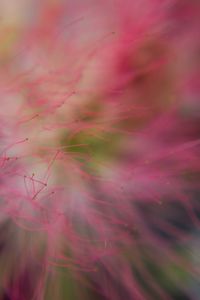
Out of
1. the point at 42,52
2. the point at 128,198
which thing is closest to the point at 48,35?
the point at 42,52

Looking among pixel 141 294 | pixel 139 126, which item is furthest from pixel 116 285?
pixel 139 126

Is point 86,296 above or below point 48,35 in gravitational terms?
below

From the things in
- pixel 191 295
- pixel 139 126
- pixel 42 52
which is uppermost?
pixel 42 52

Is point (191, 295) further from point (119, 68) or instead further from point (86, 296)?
point (119, 68)

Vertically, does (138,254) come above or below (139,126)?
below

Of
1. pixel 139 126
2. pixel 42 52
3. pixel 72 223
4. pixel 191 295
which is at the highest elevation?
pixel 42 52

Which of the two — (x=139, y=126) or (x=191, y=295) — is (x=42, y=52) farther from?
(x=191, y=295)
